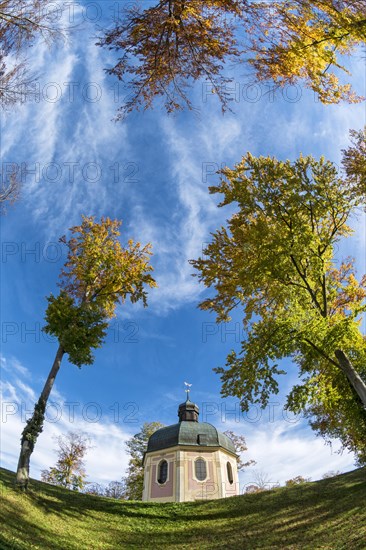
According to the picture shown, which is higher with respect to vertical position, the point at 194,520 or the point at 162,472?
the point at 162,472

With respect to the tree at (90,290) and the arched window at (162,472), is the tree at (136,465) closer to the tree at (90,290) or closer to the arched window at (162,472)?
the arched window at (162,472)

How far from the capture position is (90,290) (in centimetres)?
1582

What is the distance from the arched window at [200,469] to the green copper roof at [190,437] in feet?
3.89

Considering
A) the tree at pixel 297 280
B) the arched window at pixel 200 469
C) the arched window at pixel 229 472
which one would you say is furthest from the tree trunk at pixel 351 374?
the arched window at pixel 229 472

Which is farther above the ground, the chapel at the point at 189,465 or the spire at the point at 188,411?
the spire at the point at 188,411

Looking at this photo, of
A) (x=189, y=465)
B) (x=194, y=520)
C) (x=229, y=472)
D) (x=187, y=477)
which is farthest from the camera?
(x=229, y=472)

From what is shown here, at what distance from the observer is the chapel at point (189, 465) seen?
25672 millimetres

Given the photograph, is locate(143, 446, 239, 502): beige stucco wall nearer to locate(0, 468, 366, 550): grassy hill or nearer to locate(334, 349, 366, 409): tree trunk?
locate(0, 468, 366, 550): grassy hill

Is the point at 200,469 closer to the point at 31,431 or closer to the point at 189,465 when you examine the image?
the point at 189,465

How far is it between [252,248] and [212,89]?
176 inches

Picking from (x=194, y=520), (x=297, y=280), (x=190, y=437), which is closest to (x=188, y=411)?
(x=190, y=437)

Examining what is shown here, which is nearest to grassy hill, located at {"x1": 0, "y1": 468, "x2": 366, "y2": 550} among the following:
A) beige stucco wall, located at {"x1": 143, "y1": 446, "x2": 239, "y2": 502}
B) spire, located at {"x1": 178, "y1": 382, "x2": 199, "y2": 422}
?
beige stucco wall, located at {"x1": 143, "y1": 446, "x2": 239, "y2": 502}

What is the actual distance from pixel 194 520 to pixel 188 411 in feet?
72.7

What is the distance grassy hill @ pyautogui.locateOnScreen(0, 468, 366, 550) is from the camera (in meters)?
8.23
